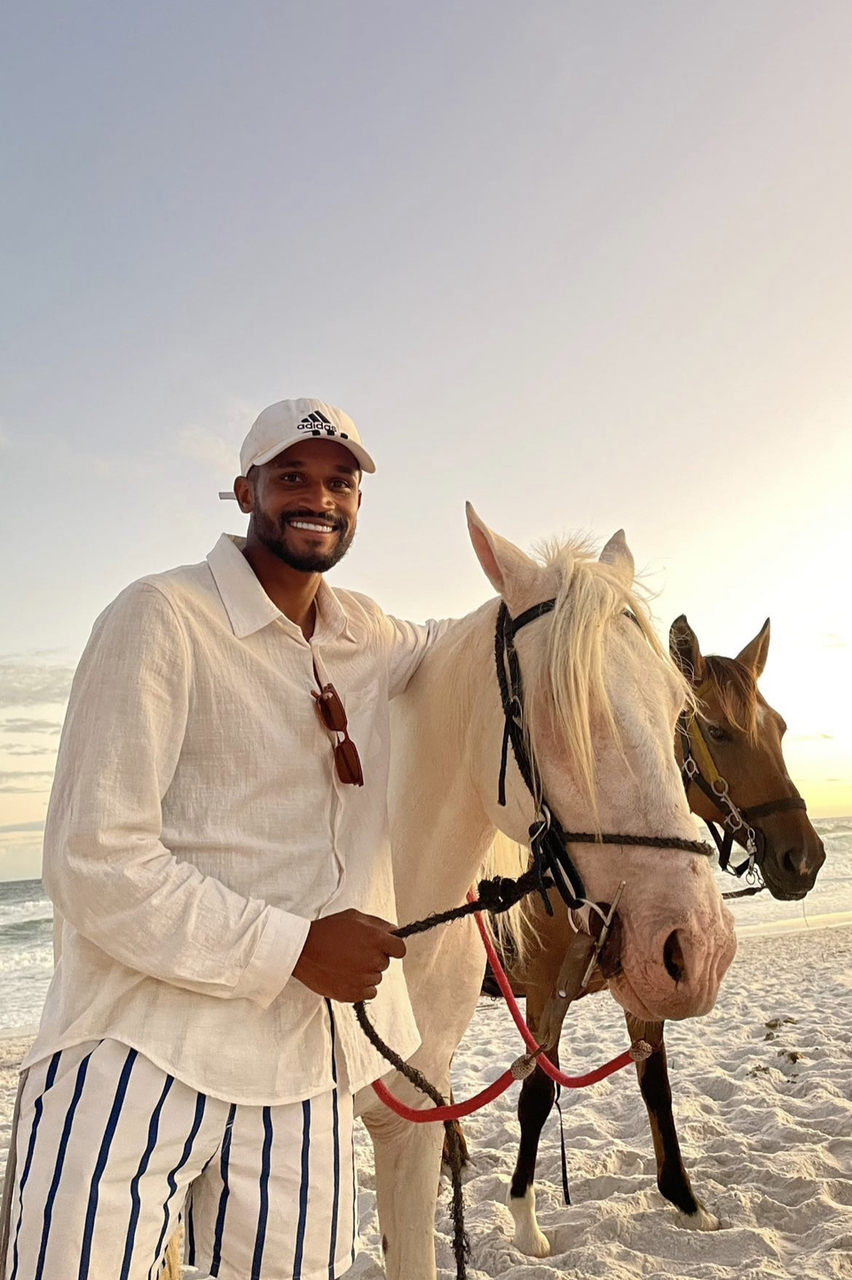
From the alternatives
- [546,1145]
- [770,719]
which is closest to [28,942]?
[546,1145]

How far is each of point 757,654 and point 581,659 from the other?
2.79 m

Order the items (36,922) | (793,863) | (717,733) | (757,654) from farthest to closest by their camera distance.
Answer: (36,922)
(757,654)
(717,733)
(793,863)

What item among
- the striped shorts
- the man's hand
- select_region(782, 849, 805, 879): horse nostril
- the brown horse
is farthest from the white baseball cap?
select_region(782, 849, 805, 879): horse nostril

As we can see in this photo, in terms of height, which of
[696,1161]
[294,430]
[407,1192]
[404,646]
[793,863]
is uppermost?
[294,430]

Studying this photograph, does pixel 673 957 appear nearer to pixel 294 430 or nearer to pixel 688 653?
pixel 294 430

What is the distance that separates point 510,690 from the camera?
165 cm

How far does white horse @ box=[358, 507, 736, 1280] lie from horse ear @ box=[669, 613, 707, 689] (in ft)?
5.62

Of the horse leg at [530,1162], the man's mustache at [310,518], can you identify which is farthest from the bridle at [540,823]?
the horse leg at [530,1162]

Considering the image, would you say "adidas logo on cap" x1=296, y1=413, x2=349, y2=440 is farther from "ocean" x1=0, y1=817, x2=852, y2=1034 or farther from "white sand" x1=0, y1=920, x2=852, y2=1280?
"ocean" x1=0, y1=817, x2=852, y2=1034

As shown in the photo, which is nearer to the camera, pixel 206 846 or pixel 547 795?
Answer: pixel 206 846

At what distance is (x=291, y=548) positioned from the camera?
1.66 m

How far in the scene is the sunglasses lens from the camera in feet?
5.01

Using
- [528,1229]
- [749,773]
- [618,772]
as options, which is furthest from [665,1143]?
[618,772]

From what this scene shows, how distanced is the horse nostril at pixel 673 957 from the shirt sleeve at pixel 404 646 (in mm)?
865
